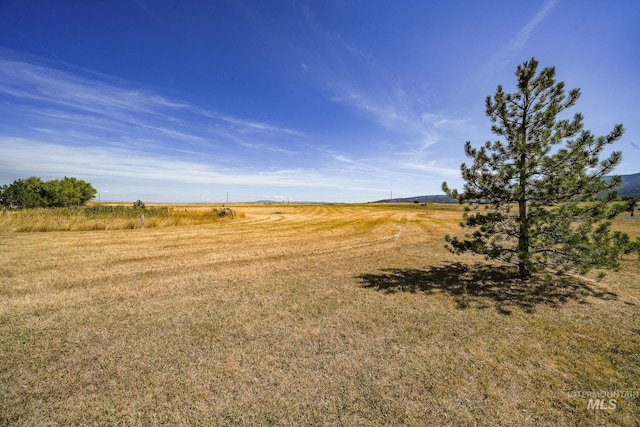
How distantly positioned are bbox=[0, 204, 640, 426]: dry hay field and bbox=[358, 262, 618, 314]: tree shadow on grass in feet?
0.25

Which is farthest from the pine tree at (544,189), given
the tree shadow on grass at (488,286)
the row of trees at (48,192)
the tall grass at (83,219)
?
the row of trees at (48,192)

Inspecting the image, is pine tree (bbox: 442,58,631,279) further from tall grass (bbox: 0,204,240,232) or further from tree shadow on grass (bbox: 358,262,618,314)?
tall grass (bbox: 0,204,240,232)

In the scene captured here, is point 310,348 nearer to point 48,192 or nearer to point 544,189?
point 544,189

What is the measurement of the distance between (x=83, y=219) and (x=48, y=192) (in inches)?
1685

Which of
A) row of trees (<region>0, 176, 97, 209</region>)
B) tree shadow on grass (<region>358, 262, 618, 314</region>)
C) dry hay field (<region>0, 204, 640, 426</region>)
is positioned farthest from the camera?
row of trees (<region>0, 176, 97, 209</region>)

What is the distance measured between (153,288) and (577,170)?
12.8 metres

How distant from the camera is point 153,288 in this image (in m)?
7.29

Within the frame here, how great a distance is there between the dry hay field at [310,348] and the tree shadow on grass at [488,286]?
7 centimetres

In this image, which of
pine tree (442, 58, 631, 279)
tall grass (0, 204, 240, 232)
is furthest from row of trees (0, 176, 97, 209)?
pine tree (442, 58, 631, 279)

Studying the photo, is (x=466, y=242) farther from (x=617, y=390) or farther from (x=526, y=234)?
(x=617, y=390)

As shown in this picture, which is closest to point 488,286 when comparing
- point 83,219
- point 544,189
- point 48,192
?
point 544,189

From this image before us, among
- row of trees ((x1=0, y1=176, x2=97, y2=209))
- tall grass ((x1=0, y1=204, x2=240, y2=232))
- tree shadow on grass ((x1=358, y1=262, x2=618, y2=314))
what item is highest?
row of trees ((x1=0, y1=176, x2=97, y2=209))

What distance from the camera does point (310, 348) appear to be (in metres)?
4.54

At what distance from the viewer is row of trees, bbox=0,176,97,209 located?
28.1m
